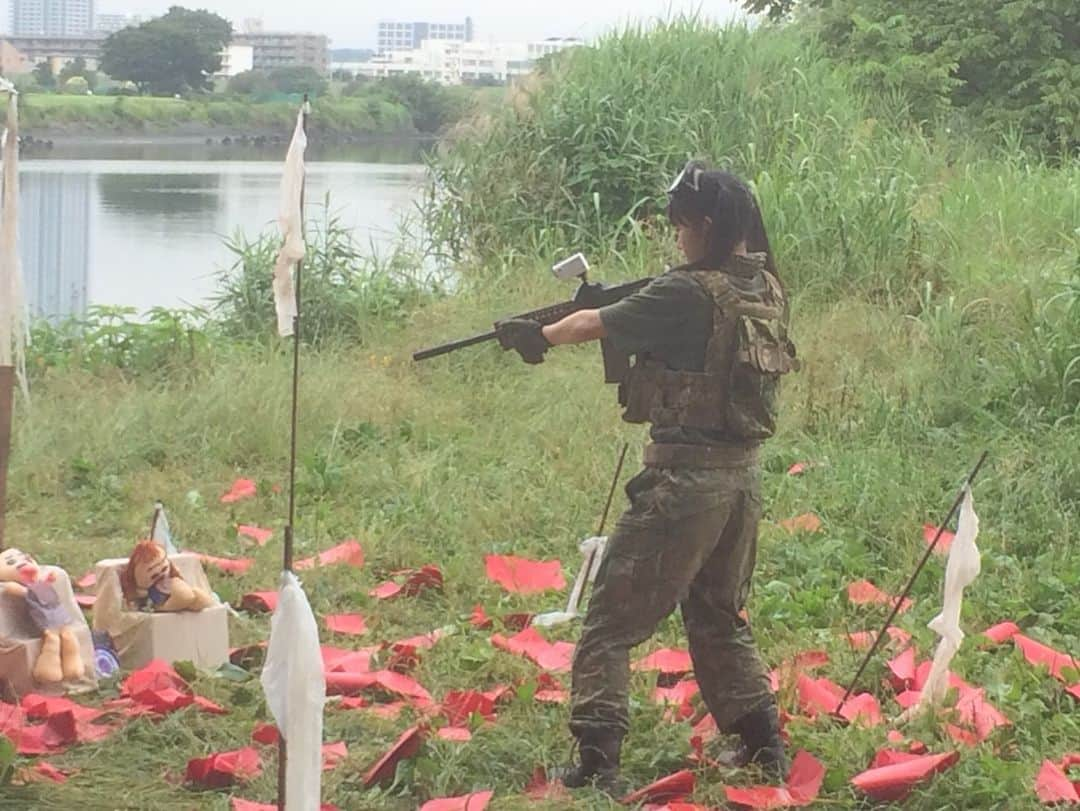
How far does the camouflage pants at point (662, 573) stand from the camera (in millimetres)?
3924

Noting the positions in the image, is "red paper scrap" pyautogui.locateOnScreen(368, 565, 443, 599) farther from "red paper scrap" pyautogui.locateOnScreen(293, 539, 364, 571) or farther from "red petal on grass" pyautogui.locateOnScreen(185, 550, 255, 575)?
"red petal on grass" pyautogui.locateOnScreen(185, 550, 255, 575)

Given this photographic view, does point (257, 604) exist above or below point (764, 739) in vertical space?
below

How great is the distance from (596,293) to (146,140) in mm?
8674

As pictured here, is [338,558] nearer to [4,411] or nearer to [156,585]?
[156,585]

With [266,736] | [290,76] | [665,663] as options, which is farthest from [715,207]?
[290,76]

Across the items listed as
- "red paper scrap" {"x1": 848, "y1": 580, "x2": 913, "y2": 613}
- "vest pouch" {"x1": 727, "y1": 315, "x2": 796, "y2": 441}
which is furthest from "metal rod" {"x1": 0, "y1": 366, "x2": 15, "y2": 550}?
"red paper scrap" {"x1": 848, "y1": 580, "x2": 913, "y2": 613}

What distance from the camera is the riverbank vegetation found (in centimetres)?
439

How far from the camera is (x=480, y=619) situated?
534 cm

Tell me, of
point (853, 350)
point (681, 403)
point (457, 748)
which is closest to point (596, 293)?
point (681, 403)

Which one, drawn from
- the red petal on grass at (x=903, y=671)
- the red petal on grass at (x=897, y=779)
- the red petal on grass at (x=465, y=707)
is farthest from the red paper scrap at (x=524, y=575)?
the red petal on grass at (x=897, y=779)

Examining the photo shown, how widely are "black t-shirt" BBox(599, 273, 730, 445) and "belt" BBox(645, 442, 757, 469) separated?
8.9 inches

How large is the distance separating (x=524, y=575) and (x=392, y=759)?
5.82ft

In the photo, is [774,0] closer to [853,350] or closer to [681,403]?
[853,350]

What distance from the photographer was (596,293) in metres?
4.06
